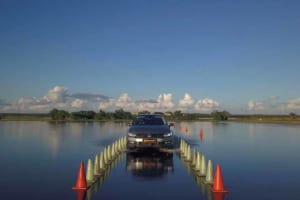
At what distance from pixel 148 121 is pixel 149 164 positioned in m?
5.78

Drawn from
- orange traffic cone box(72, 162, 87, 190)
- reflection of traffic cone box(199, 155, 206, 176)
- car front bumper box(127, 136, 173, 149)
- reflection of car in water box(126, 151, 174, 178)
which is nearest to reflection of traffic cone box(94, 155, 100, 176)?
reflection of car in water box(126, 151, 174, 178)

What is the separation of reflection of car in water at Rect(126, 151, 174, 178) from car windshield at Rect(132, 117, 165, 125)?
5.82 feet

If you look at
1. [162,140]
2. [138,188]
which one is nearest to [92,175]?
[138,188]

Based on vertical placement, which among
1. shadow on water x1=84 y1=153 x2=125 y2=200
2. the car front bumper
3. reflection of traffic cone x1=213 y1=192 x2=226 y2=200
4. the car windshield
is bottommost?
reflection of traffic cone x1=213 y1=192 x2=226 y2=200

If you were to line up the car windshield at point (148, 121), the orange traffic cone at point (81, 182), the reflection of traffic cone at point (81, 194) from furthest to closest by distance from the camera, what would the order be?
the car windshield at point (148, 121) < the orange traffic cone at point (81, 182) < the reflection of traffic cone at point (81, 194)

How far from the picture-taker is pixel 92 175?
10.1 meters

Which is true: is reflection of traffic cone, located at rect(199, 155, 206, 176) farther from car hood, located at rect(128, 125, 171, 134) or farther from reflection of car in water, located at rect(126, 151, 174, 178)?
car hood, located at rect(128, 125, 171, 134)

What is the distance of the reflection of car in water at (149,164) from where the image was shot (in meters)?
11.7

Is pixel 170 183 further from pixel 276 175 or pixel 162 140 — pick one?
pixel 162 140

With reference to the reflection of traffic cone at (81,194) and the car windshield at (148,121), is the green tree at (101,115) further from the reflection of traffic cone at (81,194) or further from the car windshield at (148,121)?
the reflection of traffic cone at (81,194)

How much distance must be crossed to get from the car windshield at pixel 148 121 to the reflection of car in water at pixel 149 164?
1.77 metres

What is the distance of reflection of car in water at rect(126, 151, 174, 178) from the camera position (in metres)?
11.7

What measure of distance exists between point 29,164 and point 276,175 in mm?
8478

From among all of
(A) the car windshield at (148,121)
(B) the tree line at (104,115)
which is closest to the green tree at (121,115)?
(B) the tree line at (104,115)
